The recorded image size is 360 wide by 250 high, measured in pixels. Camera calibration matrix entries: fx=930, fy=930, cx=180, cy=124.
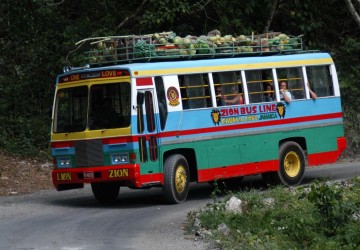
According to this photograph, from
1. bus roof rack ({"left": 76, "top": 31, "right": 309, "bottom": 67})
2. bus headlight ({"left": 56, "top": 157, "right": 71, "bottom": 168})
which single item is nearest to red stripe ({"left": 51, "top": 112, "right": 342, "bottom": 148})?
bus headlight ({"left": 56, "top": 157, "right": 71, "bottom": 168})

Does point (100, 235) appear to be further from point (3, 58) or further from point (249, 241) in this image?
point (3, 58)

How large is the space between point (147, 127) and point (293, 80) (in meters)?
4.60

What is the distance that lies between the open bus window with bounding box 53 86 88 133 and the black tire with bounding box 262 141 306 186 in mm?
4737

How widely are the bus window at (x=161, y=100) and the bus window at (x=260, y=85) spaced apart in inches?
97.3

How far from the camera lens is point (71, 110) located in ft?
57.6

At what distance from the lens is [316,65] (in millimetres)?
20750

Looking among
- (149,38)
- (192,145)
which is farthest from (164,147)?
(149,38)

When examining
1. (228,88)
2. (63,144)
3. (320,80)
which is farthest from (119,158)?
(320,80)

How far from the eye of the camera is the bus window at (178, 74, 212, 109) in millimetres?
17766

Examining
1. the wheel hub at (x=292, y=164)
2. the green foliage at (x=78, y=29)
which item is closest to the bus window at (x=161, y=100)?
the wheel hub at (x=292, y=164)

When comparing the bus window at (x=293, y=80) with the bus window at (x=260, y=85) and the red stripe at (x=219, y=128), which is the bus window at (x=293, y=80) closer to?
the bus window at (x=260, y=85)

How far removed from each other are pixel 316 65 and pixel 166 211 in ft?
19.8

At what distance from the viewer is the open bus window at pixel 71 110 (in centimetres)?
1739

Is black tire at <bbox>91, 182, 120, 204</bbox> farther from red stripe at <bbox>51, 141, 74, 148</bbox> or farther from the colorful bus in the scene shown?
red stripe at <bbox>51, 141, 74, 148</bbox>
